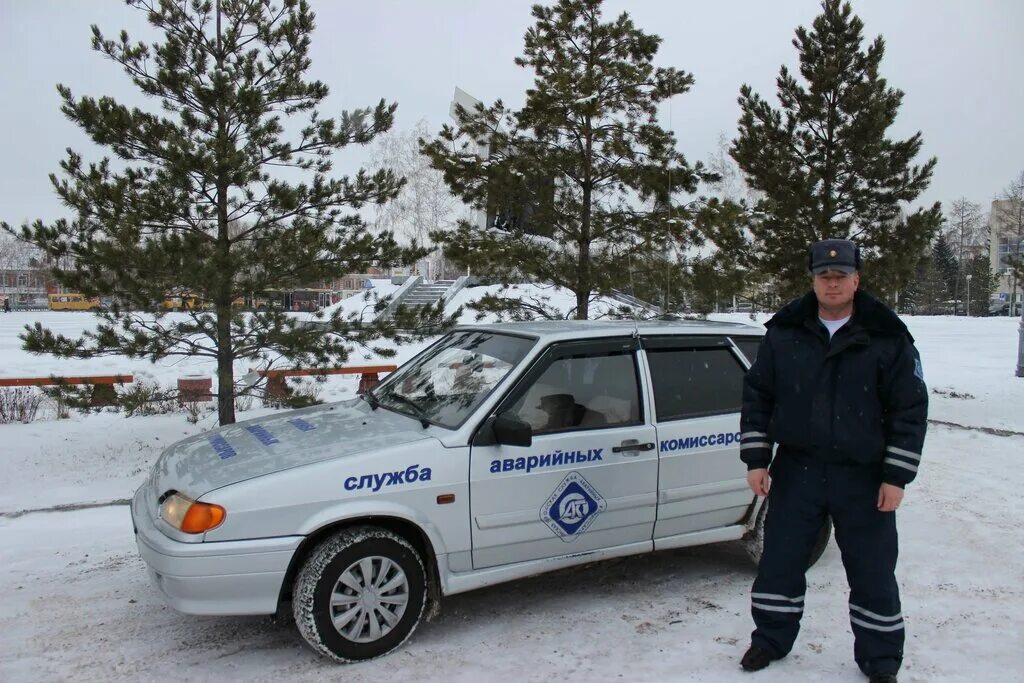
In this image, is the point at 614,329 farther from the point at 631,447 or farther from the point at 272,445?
the point at 272,445

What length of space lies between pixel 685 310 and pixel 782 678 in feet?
19.9

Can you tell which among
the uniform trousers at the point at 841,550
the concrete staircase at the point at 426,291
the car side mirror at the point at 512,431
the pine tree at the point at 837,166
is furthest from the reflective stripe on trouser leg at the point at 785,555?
the concrete staircase at the point at 426,291

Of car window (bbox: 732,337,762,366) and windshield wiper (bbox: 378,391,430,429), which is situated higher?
car window (bbox: 732,337,762,366)

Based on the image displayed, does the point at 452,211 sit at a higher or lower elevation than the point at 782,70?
higher

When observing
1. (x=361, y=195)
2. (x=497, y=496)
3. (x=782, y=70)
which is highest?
(x=782, y=70)

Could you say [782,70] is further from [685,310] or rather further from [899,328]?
[899,328]

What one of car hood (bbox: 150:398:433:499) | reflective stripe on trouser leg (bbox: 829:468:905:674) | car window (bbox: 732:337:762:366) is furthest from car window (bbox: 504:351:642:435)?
reflective stripe on trouser leg (bbox: 829:468:905:674)

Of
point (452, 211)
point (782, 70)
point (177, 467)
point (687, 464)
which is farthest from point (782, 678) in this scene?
point (452, 211)

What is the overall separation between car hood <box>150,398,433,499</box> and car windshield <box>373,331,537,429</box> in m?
0.13

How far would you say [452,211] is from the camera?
5047 centimetres

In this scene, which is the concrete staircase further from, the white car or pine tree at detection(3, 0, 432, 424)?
the white car

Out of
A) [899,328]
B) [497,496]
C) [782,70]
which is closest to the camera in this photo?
[899,328]

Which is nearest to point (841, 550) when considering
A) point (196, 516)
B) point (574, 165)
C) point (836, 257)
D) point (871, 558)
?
point (871, 558)

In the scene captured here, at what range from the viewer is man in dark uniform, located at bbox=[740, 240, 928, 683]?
10.1ft
